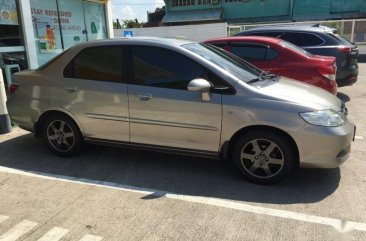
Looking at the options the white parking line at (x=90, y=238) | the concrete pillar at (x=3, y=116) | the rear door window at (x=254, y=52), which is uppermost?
the rear door window at (x=254, y=52)

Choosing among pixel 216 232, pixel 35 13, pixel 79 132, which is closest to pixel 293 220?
pixel 216 232

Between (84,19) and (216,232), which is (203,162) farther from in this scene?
(84,19)

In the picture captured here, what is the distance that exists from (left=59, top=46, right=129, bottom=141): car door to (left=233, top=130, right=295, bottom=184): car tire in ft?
4.81

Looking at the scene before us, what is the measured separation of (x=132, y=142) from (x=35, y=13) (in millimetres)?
5553

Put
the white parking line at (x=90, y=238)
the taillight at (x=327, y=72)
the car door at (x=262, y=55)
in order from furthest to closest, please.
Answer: the car door at (x=262, y=55)
the taillight at (x=327, y=72)
the white parking line at (x=90, y=238)

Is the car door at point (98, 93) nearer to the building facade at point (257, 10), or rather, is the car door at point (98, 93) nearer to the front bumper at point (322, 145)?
the front bumper at point (322, 145)

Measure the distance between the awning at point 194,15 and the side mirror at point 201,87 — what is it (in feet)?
131

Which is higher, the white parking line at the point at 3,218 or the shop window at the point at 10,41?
the shop window at the point at 10,41

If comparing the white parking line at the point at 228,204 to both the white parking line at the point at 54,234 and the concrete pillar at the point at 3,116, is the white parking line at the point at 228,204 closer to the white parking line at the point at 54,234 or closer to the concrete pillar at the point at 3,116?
the white parking line at the point at 54,234

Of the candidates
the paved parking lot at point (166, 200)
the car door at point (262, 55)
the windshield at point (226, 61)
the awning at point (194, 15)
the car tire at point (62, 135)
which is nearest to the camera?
the paved parking lot at point (166, 200)

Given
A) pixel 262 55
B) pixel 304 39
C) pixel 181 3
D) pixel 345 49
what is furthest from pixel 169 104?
pixel 181 3

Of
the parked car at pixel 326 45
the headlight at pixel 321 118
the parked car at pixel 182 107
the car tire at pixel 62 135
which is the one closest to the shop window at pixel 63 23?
the parked car at pixel 182 107

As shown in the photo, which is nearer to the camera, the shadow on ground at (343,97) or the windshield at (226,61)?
the windshield at (226,61)

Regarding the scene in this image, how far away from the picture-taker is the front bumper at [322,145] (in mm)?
3916
